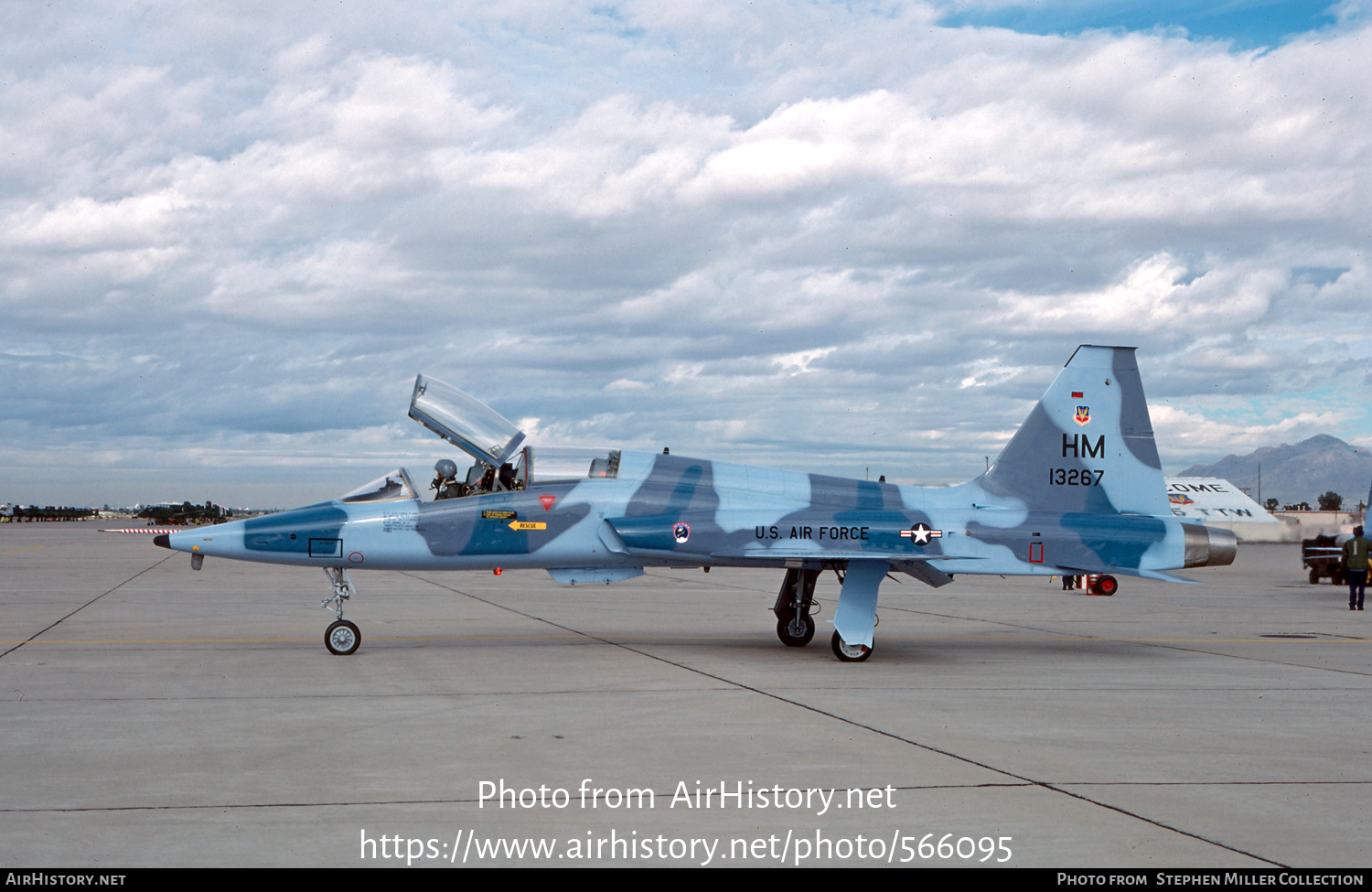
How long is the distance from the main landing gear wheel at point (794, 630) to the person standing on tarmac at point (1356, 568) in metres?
14.4

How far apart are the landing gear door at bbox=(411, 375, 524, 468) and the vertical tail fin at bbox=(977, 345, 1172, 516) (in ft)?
21.0

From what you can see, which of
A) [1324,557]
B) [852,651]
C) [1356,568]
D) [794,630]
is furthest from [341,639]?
[1324,557]

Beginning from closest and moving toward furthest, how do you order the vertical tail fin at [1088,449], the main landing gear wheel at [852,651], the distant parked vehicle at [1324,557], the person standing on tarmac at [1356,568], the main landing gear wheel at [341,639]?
the main landing gear wheel at [852,651], the main landing gear wheel at [341,639], the vertical tail fin at [1088,449], the person standing on tarmac at [1356,568], the distant parked vehicle at [1324,557]

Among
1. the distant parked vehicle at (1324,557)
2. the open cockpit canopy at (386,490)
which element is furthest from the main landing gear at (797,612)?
the distant parked vehicle at (1324,557)

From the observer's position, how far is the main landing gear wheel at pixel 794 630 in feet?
49.8

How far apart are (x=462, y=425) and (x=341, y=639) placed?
3.00m

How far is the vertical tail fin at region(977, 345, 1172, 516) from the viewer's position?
1508cm

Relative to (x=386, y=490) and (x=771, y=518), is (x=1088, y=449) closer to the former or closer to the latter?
(x=771, y=518)

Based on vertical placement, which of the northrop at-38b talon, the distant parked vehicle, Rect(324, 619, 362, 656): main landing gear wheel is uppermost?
the northrop at-38b talon

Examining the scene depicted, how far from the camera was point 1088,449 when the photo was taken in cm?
1516

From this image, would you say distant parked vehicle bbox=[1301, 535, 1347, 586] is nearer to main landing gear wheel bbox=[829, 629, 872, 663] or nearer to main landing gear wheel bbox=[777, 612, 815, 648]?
main landing gear wheel bbox=[777, 612, 815, 648]


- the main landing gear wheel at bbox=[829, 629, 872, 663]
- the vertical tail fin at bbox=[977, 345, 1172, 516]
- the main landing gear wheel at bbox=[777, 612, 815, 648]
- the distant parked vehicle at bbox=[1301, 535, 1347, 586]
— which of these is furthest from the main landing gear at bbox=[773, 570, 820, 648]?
the distant parked vehicle at bbox=[1301, 535, 1347, 586]

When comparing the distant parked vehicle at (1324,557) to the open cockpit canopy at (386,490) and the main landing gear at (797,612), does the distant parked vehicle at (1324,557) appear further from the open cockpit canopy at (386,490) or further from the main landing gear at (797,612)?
the open cockpit canopy at (386,490)

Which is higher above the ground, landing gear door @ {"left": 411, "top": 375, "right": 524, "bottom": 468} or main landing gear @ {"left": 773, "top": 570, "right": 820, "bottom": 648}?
landing gear door @ {"left": 411, "top": 375, "right": 524, "bottom": 468}
